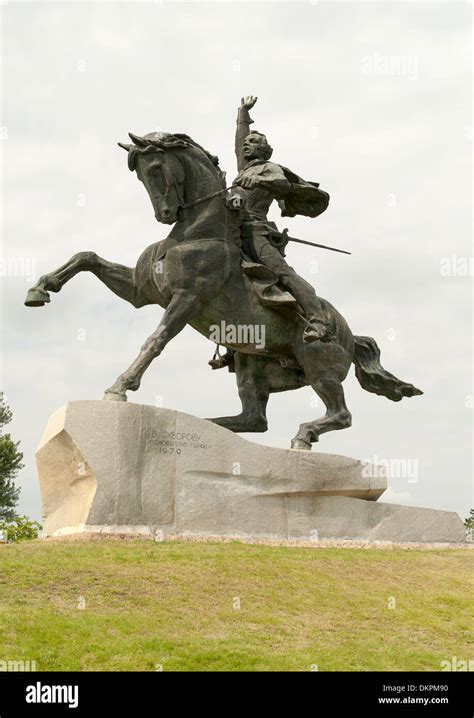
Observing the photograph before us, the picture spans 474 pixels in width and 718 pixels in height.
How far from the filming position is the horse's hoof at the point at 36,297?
12898 millimetres

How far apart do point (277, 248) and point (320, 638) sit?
6.89 metres

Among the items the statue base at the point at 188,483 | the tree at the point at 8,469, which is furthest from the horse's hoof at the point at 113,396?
the tree at the point at 8,469

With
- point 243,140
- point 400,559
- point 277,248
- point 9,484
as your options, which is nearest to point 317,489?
point 400,559

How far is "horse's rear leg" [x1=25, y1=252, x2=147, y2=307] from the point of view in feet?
42.5

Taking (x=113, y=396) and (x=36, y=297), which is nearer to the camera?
(x=113, y=396)

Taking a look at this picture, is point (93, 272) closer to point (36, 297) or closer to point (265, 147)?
point (36, 297)

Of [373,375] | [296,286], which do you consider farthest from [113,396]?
[373,375]

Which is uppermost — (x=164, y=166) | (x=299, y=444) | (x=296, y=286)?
(x=164, y=166)

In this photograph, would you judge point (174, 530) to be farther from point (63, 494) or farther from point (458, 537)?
point (458, 537)

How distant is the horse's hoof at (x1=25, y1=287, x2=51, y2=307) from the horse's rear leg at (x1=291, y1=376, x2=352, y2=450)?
4154 mm

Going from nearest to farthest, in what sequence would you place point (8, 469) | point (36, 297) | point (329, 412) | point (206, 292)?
point (36, 297)
point (206, 292)
point (329, 412)
point (8, 469)

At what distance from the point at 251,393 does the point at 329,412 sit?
1233 millimetres

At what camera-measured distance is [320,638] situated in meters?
8.77

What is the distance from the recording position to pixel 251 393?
14617mm
